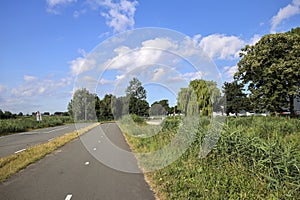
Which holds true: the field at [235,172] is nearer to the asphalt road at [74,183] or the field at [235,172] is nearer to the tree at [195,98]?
the asphalt road at [74,183]

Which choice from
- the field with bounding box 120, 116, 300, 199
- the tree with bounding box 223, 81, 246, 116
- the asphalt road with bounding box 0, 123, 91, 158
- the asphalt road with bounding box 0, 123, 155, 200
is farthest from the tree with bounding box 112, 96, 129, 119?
the tree with bounding box 223, 81, 246, 116

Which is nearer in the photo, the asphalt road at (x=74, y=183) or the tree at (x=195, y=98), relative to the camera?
the asphalt road at (x=74, y=183)

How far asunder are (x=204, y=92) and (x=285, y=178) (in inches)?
488

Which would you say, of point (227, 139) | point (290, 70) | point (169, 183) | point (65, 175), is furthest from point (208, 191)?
point (290, 70)

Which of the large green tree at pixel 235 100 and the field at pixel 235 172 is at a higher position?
the large green tree at pixel 235 100

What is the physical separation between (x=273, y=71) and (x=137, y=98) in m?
21.4

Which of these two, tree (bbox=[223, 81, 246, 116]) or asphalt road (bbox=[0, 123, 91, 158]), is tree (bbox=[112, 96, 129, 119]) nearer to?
asphalt road (bbox=[0, 123, 91, 158])

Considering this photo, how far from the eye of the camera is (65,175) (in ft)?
26.8

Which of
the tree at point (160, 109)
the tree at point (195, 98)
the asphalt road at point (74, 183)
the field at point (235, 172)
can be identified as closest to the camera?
the field at point (235, 172)

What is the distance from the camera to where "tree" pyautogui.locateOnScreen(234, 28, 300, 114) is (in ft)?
105

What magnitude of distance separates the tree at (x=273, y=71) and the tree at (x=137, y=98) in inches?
735

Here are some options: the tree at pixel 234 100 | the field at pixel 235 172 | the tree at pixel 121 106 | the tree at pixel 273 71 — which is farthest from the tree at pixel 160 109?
the tree at pixel 234 100

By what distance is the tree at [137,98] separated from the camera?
15366 mm

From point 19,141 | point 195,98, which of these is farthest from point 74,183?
point 19,141
